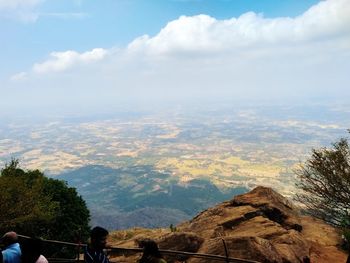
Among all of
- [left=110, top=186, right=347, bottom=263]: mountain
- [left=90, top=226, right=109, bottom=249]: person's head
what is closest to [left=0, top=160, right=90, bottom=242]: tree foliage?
[left=110, top=186, right=347, bottom=263]: mountain

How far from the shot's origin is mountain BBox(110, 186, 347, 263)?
17609 mm

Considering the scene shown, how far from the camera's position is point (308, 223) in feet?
94.3

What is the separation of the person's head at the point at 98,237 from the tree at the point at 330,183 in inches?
953

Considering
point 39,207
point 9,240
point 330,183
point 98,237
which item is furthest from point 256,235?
point 39,207

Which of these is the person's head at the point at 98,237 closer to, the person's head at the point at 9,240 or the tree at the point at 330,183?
the person's head at the point at 9,240

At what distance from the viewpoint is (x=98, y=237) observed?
8984 millimetres

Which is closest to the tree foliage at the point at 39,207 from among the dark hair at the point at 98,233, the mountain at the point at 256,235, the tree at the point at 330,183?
the mountain at the point at 256,235

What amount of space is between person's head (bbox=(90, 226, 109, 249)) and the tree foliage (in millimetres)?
30250

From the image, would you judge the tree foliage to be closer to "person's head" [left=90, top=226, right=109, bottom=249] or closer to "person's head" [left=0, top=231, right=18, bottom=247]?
"person's head" [left=0, top=231, right=18, bottom=247]

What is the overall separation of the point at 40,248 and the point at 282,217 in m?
21.6

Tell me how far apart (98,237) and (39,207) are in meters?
35.7

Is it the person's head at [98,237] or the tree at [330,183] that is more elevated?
the person's head at [98,237]

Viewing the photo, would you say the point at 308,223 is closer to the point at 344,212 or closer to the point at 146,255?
the point at 344,212

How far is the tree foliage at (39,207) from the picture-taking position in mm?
39344
